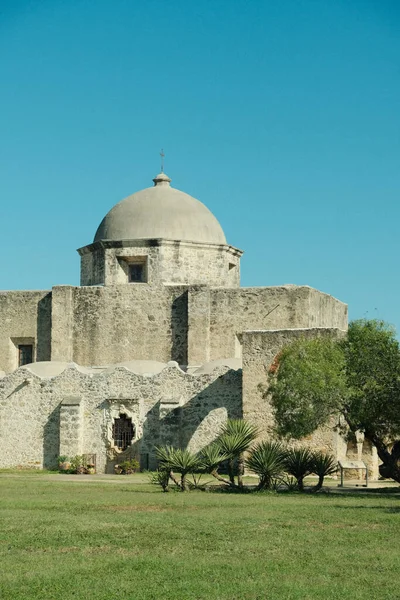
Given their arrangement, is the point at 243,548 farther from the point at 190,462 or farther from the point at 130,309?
the point at 130,309

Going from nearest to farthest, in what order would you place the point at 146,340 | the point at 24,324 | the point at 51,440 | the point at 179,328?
1. the point at 51,440
2. the point at 179,328
3. the point at 146,340
4. the point at 24,324

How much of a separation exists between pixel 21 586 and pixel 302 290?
23.2m

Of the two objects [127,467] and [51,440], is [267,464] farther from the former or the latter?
[51,440]

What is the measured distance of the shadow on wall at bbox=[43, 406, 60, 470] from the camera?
1180 inches

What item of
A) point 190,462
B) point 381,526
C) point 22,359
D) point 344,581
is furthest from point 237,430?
point 22,359

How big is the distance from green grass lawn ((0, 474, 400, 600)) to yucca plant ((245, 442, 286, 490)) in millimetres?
2140

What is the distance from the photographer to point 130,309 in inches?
1329

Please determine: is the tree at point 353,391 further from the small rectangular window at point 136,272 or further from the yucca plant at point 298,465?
the small rectangular window at point 136,272

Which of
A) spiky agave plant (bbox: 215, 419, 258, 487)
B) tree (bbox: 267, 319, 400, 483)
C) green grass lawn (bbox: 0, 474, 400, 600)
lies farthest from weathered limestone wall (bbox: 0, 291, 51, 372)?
green grass lawn (bbox: 0, 474, 400, 600)

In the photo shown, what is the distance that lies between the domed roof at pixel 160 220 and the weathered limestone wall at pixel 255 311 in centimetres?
328

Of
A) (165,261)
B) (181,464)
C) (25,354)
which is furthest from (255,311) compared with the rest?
(181,464)

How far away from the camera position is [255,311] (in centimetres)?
3244

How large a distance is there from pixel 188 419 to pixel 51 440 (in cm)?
427

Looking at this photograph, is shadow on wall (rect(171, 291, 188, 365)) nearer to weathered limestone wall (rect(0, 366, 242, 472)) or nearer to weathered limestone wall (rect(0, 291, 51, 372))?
weathered limestone wall (rect(0, 366, 242, 472))
